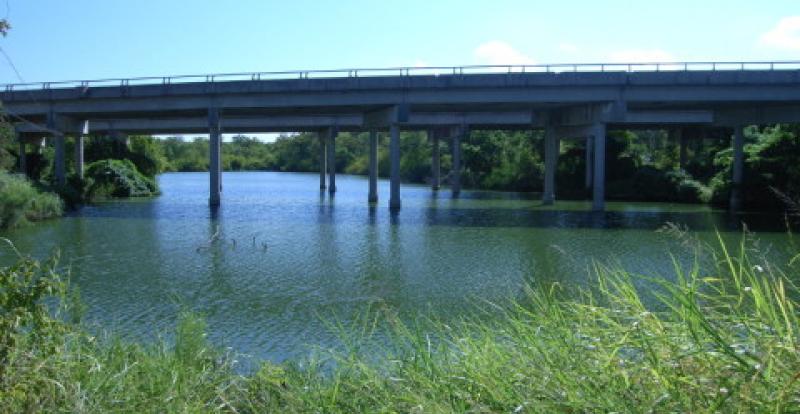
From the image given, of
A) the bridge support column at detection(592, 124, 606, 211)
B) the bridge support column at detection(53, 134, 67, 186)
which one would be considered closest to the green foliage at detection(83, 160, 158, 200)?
the bridge support column at detection(53, 134, 67, 186)

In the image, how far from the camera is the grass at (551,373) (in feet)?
13.8

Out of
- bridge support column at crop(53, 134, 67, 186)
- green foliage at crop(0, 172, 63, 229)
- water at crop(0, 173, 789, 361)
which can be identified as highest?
bridge support column at crop(53, 134, 67, 186)

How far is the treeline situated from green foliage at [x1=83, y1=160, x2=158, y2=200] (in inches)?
154

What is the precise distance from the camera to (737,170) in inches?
1825

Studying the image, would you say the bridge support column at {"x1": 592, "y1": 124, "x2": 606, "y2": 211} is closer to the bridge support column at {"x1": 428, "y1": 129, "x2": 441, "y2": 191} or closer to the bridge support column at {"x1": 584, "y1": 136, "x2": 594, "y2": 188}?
the bridge support column at {"x1": 584, "y1": 136, "x2": 594, "y2": 188}

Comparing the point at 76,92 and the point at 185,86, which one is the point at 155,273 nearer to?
the point at 185,86

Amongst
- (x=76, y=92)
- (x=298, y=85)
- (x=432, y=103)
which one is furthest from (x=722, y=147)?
(x=76, y=92)

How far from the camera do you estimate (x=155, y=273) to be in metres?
19.0

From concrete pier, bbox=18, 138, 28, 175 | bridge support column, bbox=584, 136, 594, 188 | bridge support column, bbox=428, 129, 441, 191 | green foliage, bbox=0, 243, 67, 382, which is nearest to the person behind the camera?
green foliage, bbox=0, 243, 67, 382

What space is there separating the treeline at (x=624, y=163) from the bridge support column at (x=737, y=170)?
0.49m

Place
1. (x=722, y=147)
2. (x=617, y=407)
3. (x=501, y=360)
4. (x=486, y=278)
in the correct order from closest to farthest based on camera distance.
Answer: (x=617, y=407) < (x=501, y=360) < (x=486, y=278) < (x=722, y=147)

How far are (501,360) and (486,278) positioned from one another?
12795 mm

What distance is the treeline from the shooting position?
4553cm

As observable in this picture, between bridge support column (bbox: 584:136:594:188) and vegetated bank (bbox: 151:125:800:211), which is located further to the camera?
bridge support column (bbox: 584:136:594:188)
